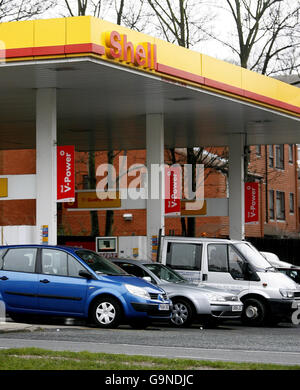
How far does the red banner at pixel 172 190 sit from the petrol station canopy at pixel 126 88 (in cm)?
170

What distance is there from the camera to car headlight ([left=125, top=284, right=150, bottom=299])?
17.9 meters

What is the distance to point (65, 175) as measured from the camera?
2261 cm

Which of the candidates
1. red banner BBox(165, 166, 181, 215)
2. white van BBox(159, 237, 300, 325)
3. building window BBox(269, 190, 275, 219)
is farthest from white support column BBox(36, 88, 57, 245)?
building window BBox(269, 190, 275, 219)

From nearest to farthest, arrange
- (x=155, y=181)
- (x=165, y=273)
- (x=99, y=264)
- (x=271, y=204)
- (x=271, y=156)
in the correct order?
(x=99, y=264) → (x=165, y=273) → (x=155, y=181) → (x=271, y=156) → (x=271, y=204)

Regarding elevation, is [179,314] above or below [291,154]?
below

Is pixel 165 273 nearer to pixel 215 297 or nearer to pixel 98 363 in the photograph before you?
pixel 215 297

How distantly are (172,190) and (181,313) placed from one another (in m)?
7.48

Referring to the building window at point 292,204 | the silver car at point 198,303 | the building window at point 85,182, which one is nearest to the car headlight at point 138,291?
the silver car at point 198,303

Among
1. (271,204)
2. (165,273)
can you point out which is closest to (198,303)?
(165,273)

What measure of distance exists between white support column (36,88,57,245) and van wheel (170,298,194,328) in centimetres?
416

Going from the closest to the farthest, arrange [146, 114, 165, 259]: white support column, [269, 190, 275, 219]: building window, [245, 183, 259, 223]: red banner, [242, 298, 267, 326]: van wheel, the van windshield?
[242, 298, 267, 326]: van wheel
the van windshield
[146, 114, 165, 259]: white support column
[245, 183, 259, 223]: red banner
[269, 190, 275, 219]: building window

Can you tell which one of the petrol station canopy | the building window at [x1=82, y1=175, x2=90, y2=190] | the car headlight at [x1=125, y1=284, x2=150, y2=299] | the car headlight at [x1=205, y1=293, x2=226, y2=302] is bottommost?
the car headlight at [x1=205, y1=293, x2=226, y2=302]

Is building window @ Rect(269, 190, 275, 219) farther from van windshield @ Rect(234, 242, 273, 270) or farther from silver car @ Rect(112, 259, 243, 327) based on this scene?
silver car @ Rect(112, 259, 243, 327)

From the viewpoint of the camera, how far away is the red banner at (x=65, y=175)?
890 inches
